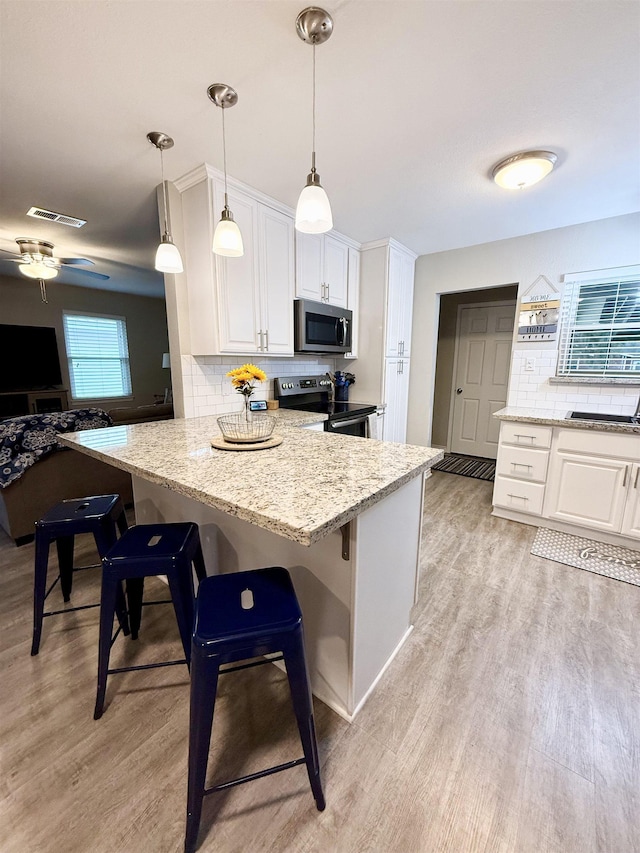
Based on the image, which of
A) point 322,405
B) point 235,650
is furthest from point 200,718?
point 322,405

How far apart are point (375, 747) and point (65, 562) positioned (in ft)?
5.56

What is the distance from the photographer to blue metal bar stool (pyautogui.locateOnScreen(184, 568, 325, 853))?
84 centimetres

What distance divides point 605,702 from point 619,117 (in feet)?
8.62

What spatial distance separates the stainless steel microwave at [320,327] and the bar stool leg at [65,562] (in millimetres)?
2067

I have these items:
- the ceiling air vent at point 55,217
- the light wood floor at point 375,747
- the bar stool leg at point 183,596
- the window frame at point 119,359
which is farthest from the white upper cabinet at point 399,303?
the window frame at point 119,359

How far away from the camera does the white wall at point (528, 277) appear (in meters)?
2.83

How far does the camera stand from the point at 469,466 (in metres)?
4.32

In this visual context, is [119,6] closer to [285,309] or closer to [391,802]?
[285,309]

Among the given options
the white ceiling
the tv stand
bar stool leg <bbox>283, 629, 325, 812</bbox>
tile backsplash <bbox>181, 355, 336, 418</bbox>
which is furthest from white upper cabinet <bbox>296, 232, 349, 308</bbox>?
the tv stand

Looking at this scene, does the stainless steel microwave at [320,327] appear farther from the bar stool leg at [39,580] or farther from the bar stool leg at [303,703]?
the bar stool leg at [303,703]

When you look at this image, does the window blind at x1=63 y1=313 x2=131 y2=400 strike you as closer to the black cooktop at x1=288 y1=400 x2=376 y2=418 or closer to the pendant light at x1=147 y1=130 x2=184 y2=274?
the black cooktop at x1=288 y1=400 x2=376 y2=418

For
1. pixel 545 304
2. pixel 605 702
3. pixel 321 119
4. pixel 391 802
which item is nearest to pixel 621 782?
pixel 605 702

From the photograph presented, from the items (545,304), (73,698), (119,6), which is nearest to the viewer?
(119,6)

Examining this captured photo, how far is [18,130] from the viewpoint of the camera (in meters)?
1.72
